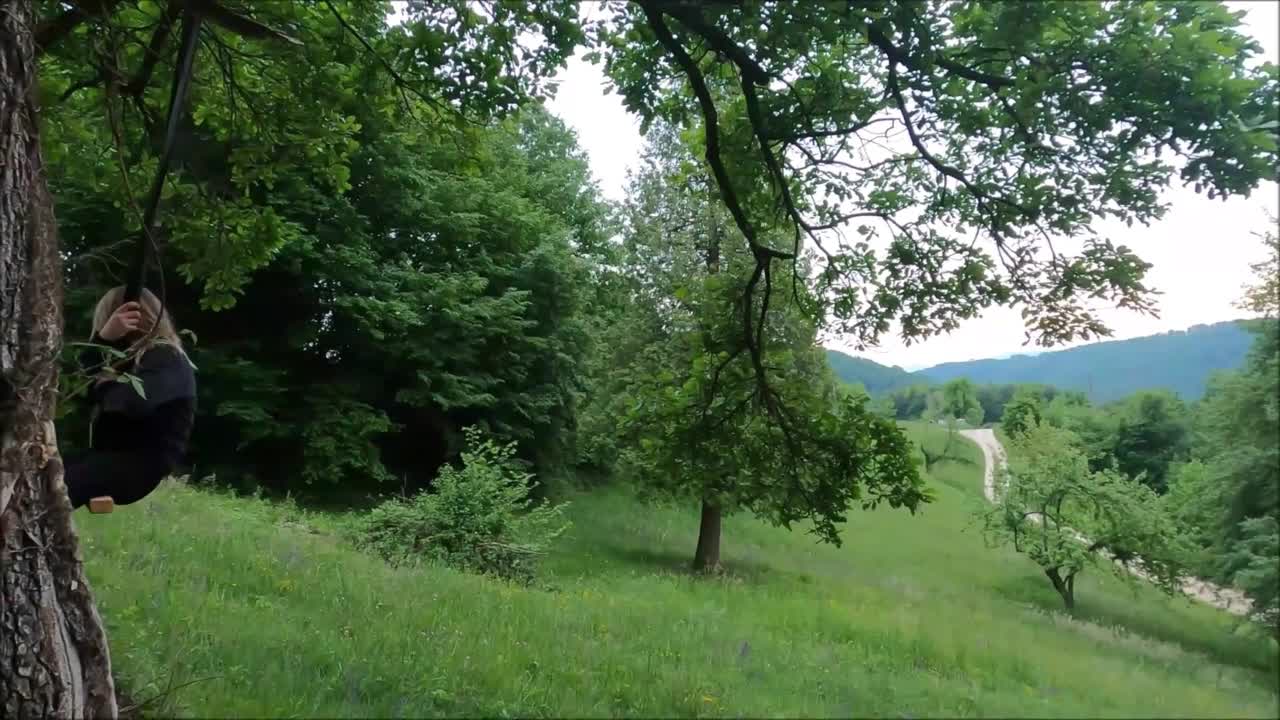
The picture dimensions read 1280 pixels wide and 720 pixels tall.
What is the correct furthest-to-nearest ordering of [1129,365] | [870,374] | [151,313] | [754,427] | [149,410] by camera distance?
[754,427] → [870,374] → [151,313] → [149,410] → [1129,365]

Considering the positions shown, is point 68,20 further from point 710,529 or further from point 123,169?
point 710,529

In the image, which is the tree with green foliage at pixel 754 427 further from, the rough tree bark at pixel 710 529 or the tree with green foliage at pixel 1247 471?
the tree with green foliage at pixel 1247 471

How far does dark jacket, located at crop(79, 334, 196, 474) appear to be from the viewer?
3.04 metres

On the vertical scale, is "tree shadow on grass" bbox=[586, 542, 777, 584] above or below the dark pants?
below

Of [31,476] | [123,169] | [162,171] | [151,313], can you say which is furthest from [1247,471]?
[162,171]

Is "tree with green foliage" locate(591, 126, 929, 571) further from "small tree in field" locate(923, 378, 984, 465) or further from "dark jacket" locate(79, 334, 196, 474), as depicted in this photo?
"dark jacket" locate(79, 334, 196, 474)

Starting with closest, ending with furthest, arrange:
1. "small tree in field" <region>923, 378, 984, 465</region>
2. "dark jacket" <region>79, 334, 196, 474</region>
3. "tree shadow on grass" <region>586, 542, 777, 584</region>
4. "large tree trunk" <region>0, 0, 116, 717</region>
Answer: "small tree in field" <region>923, 378, 984, 465</region> → "large tree trunk" <region>0, 0, 116, 717</region> → "dark jacket" <region>79, 334, 196, 474</region> → "tree shadow on grass" <region>586, 542, 777, 584</region>

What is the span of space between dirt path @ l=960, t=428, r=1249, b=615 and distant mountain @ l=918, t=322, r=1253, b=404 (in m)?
0.21

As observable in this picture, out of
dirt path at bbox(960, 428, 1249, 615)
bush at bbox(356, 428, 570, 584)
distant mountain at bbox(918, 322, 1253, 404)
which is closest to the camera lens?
dirt path at bbox(960, 428, 1249, 615)

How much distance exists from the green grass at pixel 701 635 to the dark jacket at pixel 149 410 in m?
1.06

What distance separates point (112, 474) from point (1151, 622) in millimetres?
3633

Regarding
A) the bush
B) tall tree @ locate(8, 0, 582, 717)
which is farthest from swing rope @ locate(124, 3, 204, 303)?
the bush

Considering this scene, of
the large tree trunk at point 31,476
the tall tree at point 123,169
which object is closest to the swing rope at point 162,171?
the tall tree at point 123,169

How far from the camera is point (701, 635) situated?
10.5 feet
